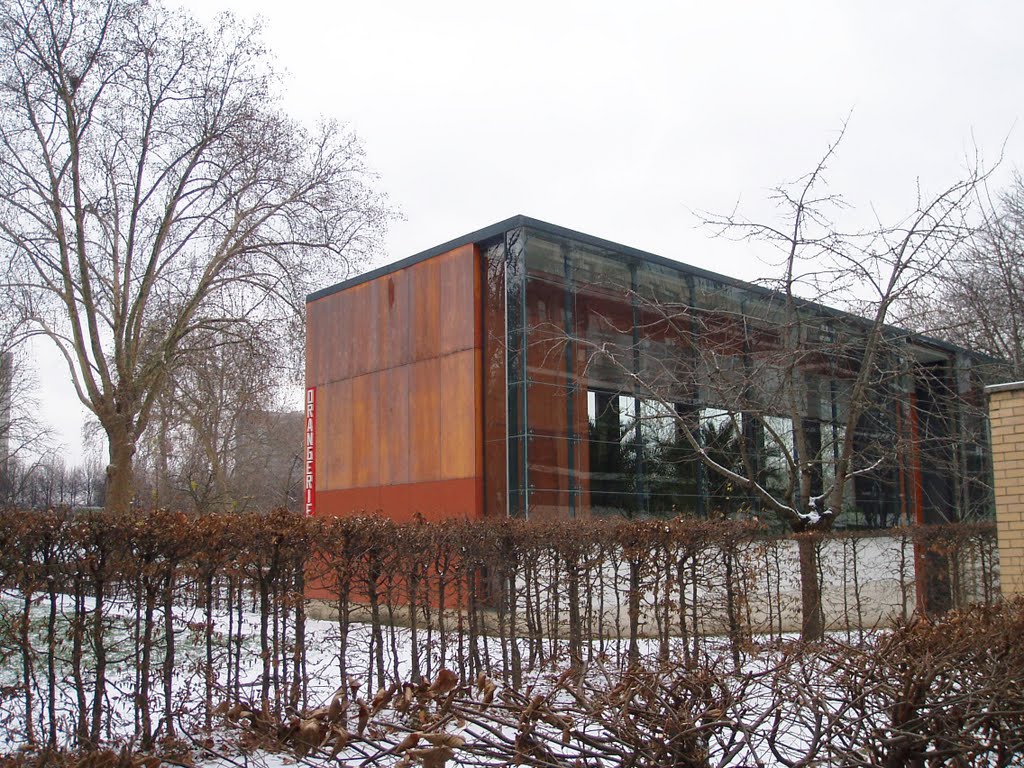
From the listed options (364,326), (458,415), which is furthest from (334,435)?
(458,415)

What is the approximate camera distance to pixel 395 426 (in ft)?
61.9

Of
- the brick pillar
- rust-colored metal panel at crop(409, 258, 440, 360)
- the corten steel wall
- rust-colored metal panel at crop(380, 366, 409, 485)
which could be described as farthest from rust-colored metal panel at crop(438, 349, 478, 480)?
the brick pillar

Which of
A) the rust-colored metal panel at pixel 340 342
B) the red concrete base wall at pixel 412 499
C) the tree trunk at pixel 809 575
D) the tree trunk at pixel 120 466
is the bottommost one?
the tree trunk at pixel 809 575

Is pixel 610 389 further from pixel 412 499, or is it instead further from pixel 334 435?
pixel 334 435

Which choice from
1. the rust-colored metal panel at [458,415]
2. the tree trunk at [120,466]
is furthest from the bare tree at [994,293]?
the tree trunk at [120,466]

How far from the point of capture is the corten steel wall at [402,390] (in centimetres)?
1741

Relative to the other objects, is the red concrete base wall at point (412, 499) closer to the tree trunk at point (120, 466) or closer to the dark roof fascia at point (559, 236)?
Answer: the dark roof fascia at point (559, 236)

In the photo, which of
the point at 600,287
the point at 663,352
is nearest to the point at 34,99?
the point at 600,287

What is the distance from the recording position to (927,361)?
24234 millimetres

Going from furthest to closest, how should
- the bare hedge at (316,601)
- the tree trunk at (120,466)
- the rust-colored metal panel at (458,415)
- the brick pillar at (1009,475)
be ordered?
1. the tree trunk at (120,466)
2. the rust-colored metal panel at (458,415)
3. the brick pillar at (1009,475)
4. the bare hedge at (316,601)

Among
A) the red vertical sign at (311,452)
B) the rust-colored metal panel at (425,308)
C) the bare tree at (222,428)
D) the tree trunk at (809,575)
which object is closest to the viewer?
the tree trunk at (809,575)

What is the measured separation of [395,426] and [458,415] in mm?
1960

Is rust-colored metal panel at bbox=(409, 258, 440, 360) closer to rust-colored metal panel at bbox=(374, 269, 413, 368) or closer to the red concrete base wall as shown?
rust-colored metal panel at bbox=(374, 269, 413, 368)

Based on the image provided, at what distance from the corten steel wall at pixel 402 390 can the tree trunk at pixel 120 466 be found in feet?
21.0
